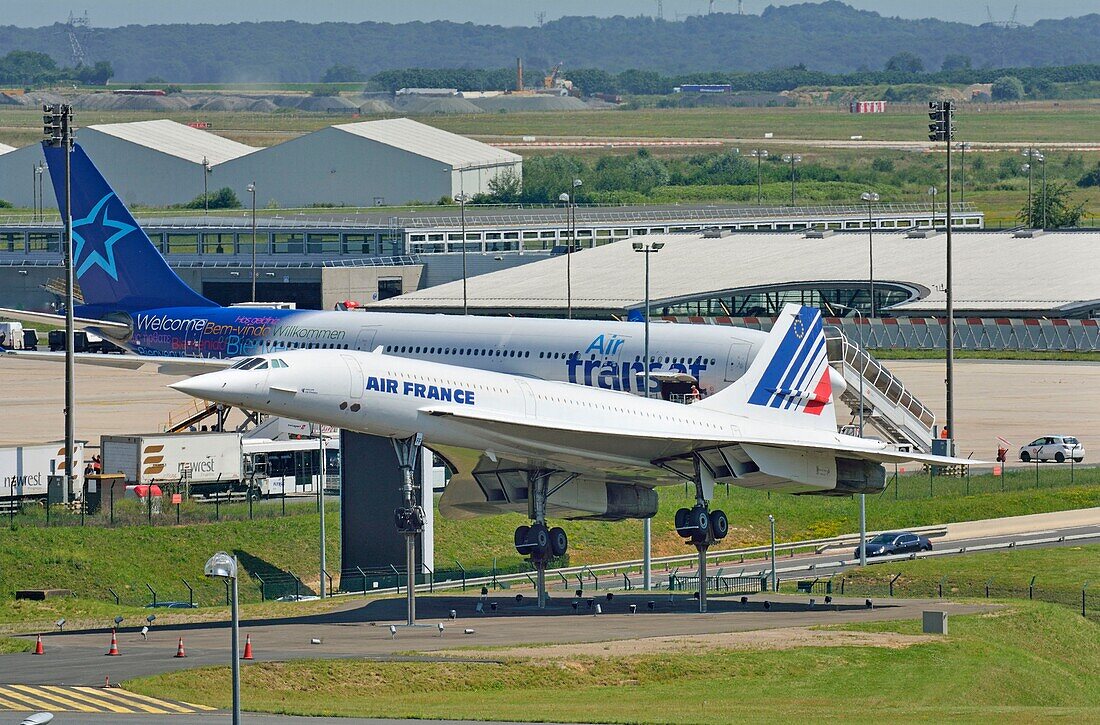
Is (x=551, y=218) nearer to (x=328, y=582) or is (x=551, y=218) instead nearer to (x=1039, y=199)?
(x=1039, y=199)

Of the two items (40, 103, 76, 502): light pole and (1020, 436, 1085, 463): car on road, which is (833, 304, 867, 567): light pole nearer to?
(1020, 436, 1085, 463): car on road

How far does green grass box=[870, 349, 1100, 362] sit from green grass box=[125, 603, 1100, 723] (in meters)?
72.4

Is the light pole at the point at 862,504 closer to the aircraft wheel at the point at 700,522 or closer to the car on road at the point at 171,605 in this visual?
the aircraft wheel at the point at 700,522

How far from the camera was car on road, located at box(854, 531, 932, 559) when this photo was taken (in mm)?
70812

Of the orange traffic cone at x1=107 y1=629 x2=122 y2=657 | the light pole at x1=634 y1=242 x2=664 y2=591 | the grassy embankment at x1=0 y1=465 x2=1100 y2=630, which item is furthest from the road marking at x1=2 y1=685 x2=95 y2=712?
the light pole at x1=634 y1=242 x2=664 y2=591

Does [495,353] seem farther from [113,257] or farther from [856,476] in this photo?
[113,257]

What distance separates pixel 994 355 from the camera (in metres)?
122

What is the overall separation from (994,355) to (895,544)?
5346cm

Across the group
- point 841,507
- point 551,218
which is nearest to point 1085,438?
point 841,507

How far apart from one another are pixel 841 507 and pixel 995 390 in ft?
99.8

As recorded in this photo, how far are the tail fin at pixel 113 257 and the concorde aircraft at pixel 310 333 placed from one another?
0.05 metres

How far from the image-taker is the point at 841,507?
80.6 m

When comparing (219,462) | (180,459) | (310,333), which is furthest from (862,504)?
(310,333)

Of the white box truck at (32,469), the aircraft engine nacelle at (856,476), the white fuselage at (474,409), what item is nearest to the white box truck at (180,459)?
the white box truck at (32,469)
